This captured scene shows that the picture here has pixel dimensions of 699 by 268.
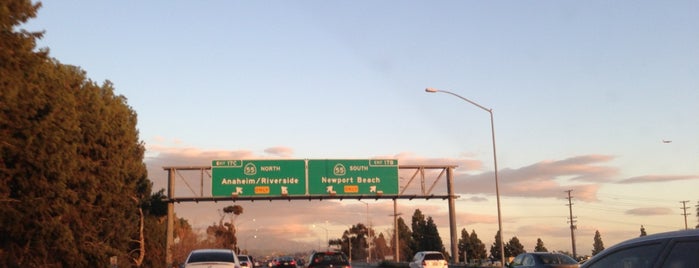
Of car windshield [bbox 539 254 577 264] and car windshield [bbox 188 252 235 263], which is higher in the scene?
car windshield [bbox 188 252 235 263]

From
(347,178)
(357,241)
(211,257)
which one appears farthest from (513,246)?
(211,257)

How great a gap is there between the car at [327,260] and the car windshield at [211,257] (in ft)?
29.7

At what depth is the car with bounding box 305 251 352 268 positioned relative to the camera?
92.4ft

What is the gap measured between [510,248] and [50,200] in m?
154

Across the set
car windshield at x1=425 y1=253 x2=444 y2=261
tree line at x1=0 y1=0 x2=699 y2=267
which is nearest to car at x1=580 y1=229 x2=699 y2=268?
tree line at x1=0 y1=0 x2=699 y2=267

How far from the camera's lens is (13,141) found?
98.1 ft

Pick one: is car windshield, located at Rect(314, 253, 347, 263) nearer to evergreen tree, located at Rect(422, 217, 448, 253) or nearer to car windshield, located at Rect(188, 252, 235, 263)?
car windshield, located at Rect(188, 252, 235, 263)

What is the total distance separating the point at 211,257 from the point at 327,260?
978 centimetres

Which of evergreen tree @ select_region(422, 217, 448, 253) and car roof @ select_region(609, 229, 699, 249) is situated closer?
car roof @ select_region(609, 229, 699, 249)

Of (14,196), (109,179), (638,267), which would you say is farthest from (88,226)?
(638,267)

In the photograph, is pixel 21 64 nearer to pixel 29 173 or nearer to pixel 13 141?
pixel 13 141

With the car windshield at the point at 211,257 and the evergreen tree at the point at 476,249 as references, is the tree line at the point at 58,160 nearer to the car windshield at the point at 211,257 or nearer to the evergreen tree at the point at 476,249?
the car windshield at the point at 211,257

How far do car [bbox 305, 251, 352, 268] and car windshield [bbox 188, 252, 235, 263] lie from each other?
9056 mm

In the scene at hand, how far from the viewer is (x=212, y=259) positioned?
62.5ft
